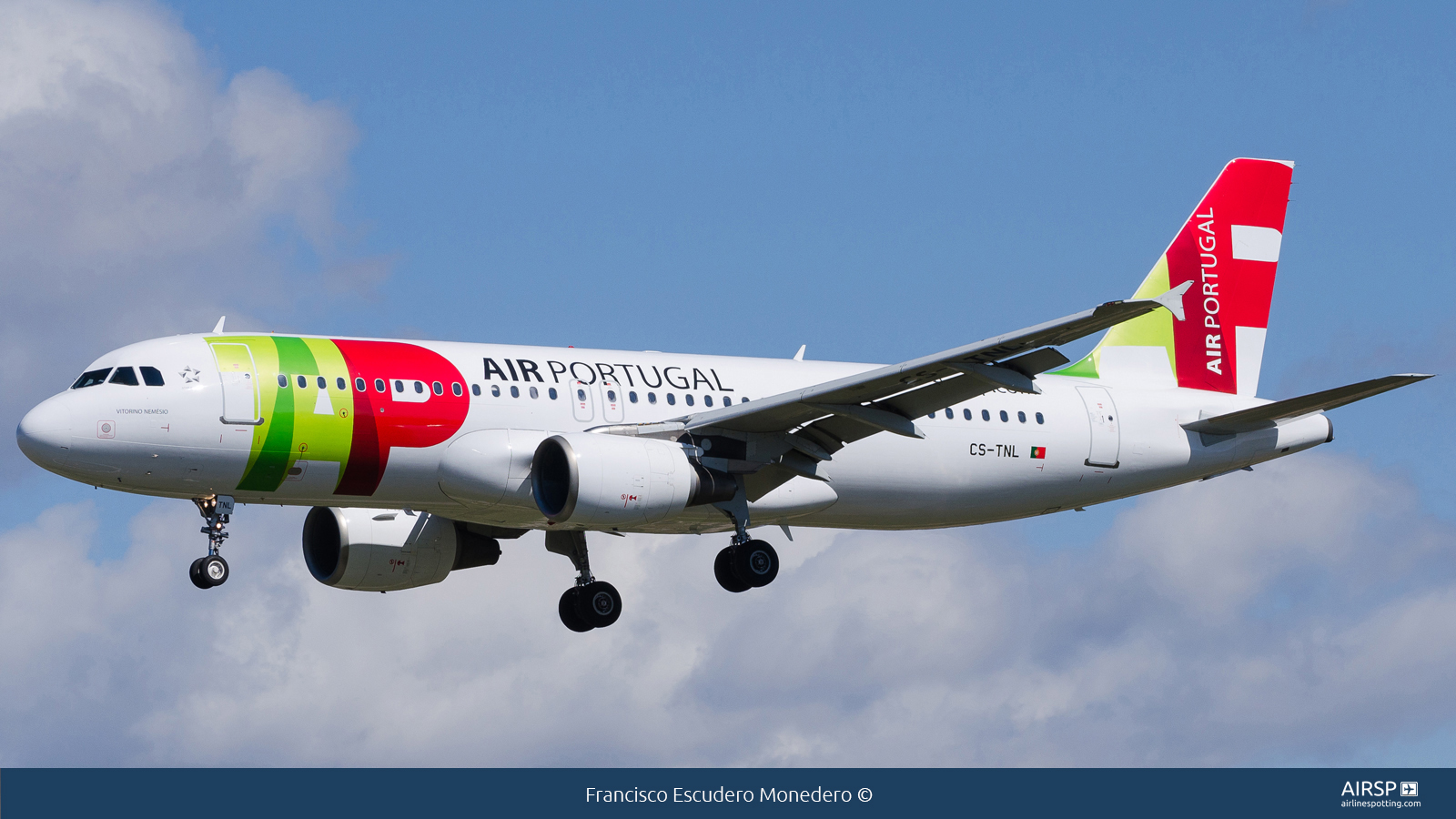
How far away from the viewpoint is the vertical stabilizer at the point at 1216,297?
4112cm

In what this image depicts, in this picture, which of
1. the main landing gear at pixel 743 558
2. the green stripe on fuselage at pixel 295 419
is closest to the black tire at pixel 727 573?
the main landing gear at pixel 743 558

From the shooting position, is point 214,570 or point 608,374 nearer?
point 214,570

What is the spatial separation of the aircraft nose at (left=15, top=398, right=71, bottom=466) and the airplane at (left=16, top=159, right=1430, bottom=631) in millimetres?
33

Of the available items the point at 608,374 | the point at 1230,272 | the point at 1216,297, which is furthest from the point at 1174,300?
the point at 1230,272

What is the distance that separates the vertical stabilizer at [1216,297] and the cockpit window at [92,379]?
65.7ft

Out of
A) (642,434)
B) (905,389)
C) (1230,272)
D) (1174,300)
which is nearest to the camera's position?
(1174,300)

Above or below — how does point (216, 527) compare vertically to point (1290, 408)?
below

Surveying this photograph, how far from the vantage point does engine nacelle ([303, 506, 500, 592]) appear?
1490 inches

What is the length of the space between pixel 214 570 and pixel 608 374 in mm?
→ 7935

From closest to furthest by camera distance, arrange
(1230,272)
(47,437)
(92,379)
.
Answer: (47,437)
(92,379)
(1230,272)

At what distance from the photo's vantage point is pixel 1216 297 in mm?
42594

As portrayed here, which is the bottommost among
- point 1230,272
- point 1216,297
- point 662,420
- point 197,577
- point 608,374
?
point 197,577

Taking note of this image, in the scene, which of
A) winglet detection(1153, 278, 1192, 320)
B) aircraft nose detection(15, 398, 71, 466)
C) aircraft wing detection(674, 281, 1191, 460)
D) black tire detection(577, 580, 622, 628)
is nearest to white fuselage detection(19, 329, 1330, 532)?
aircraft nose detection(15, 398, 71, 466)

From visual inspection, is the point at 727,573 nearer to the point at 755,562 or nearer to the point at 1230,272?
the point at 755,562
